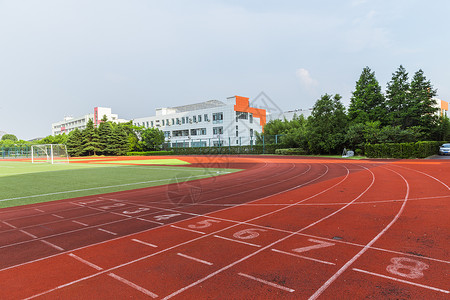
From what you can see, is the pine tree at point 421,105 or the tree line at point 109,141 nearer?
the pine tree at point 421,105

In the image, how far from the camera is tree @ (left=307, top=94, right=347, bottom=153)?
35.1m

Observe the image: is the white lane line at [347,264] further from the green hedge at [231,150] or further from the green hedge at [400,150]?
the green hedge at [231,150]

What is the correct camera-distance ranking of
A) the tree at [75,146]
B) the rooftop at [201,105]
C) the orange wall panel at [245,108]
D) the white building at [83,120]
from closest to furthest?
the tree at [75,146]
the orange wall panel at [245,108]
the rooftop at [201,105]
the white building at [83,120]

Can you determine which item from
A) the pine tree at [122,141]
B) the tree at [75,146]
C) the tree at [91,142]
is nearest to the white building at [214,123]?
the pine tree at [122,141]

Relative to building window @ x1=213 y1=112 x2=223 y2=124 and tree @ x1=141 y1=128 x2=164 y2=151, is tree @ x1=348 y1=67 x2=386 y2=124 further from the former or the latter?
tree @ x1=141 y1=128 x2=164 y2=151

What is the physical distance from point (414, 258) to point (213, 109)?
63.6 metres

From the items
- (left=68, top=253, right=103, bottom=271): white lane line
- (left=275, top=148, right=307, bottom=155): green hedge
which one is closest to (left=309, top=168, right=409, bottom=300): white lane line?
(left=68, top=253, right=103, bottom=271): white lane line

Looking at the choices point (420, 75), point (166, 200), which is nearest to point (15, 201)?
point (166, 200)

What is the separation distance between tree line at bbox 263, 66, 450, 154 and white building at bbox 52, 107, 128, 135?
78.1 metres

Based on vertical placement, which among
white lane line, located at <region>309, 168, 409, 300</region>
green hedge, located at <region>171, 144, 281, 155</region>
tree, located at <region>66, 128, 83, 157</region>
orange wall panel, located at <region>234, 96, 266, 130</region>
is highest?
orange wall panel, located at <region>234, 96, 266, 130</region>

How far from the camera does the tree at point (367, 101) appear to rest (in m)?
39.0

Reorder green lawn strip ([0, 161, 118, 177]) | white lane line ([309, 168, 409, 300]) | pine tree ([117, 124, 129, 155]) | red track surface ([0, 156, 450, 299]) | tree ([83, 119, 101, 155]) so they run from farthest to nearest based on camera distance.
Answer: pine tree ([117, 124, 129, 155]), tree ([83, 119, 101, 155]), green lawn strip ([0, 161, 118, 177]), red track surface ([0, 156, 450, 299]), white lane line ([309, 168, 409, 300])

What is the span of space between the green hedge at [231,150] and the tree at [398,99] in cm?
1768

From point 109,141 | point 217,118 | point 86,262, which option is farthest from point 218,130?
point 86,262
